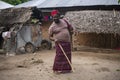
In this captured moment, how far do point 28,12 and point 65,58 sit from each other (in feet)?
25.3

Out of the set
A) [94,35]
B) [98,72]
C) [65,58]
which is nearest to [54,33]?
[65,58]

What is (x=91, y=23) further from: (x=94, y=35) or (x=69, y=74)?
(x=69, y=74)

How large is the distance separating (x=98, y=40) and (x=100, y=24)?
2461mm

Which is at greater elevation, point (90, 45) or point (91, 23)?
point (91, 23)

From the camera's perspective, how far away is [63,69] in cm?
900

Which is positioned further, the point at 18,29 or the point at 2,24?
the point at 2,24

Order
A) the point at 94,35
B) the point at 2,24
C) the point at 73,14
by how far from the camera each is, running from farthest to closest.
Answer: the point at 94,35 < the point at 73,14 < the point at 2,24

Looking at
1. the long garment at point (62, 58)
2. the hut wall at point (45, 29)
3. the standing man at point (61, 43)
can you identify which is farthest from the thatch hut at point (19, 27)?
the long garment at point (62, 58)

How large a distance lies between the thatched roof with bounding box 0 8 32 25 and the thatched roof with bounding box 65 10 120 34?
10.7 feet

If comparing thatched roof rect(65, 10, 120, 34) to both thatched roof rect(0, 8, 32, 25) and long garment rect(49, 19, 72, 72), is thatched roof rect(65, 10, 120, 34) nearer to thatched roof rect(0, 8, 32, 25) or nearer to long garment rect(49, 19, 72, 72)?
thatched roof rect(0, 8, 32, 25)

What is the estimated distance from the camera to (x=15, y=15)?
16.5 m

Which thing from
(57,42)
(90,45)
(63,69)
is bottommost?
(90,45)

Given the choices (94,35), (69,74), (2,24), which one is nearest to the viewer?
(69,74)

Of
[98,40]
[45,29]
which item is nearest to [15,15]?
[98,40]
